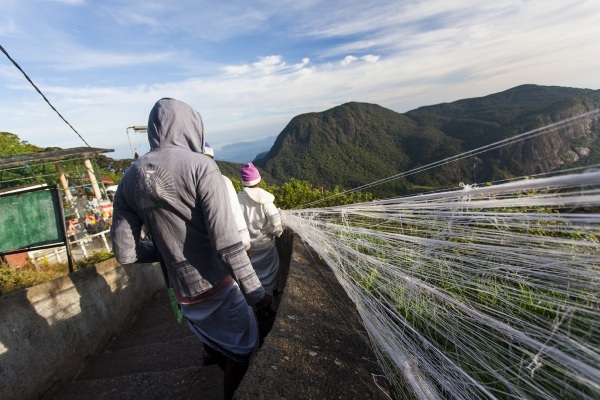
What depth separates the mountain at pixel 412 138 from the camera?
76.1 metres

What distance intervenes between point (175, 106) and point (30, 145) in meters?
25.1

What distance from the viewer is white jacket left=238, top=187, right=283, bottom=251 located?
3695 mm

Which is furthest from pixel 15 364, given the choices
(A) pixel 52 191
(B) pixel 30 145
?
(B) pixel 30 145

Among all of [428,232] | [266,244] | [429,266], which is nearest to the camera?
[429,266]

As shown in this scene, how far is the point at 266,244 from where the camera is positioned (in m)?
3.95

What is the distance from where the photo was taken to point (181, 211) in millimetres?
1841

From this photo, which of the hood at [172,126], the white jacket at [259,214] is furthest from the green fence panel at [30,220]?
the hood at [172,126]

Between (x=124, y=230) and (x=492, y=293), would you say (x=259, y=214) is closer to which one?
(x=124, y=230)

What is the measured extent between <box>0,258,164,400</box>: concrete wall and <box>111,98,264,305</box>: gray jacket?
1645 millimetres

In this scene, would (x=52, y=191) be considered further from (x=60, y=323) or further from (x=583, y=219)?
(x=583, y=219)

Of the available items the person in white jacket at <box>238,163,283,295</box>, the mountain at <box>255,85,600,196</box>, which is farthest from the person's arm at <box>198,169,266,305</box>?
the mountain at <box>255,85,600,196</box>

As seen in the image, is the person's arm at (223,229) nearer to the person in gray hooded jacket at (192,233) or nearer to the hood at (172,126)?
the person in gray hooded jacket at (192,233)

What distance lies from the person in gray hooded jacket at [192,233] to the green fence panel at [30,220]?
2.66 metres

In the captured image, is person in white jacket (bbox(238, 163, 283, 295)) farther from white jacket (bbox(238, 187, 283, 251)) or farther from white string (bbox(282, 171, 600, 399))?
white string (bbox(282, 171, 600, 399))
